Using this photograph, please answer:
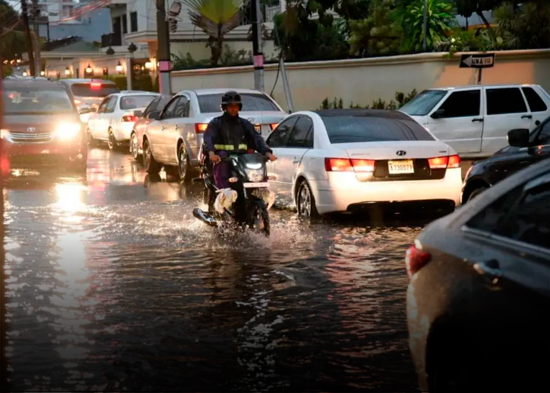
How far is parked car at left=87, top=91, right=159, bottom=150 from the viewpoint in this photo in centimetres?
3055

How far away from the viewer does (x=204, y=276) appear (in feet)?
34.5

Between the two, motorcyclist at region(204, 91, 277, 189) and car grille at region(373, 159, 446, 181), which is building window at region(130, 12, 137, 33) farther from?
motorcyclist at region(204, 91, 277, 189)

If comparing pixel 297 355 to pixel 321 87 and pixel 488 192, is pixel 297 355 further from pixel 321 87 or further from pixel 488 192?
pixel 321 87

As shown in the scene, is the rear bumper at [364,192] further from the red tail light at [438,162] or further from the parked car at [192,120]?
the parked car at [192,120]

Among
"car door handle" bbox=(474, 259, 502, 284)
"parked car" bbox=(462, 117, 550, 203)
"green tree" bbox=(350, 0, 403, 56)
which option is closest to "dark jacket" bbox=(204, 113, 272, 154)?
"parked car" bbox=(462, 117, 550, 203)

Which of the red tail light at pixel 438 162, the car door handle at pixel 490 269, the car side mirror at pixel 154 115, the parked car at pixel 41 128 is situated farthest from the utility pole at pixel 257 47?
the car door handle at pixel 490 269

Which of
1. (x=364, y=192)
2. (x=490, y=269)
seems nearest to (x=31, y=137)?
(x=364, y=192)

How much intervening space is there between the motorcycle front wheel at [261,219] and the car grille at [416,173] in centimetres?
164

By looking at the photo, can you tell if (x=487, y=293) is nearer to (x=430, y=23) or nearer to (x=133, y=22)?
(x=430, y=23)

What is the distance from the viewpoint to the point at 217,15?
157ft

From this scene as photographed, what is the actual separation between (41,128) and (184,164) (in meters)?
3.09

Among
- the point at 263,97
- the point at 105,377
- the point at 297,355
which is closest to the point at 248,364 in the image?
the point at 297,355

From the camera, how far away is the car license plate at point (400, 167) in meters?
13.7

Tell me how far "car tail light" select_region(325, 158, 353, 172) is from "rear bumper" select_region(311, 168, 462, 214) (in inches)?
2.3
